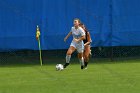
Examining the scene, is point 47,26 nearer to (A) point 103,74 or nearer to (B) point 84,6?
(B) point 84,6

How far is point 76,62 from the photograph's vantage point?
2088cm

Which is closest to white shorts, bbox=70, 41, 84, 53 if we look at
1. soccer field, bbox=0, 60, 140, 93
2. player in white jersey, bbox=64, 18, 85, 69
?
player in white jersey, bbox=64, 18, 85, 69

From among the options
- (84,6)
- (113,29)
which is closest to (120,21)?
(113,29)

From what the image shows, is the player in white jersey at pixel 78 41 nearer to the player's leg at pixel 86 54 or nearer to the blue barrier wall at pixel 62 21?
the player's leg at pixel 86 54

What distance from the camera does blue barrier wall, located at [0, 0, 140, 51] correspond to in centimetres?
1947

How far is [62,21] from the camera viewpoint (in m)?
19.9

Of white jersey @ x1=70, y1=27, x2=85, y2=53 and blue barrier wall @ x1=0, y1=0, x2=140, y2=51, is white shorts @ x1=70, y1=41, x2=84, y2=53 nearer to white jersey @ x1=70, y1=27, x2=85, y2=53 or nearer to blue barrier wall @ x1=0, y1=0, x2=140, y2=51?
white jersey @ x1=70, y1=27, x2=85, y2=53

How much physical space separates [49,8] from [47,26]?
2.48 ft

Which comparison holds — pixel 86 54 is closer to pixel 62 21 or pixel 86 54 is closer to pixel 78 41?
pixel 78 41

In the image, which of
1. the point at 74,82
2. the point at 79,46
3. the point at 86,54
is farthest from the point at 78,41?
the point at 74,82

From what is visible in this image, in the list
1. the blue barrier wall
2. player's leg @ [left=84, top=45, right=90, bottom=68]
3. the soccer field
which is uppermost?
the blue barrier wall

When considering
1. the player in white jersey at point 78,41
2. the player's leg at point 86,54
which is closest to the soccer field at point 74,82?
the player in white jersey at point 78,41

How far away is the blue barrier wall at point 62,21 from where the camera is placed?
19469 mm

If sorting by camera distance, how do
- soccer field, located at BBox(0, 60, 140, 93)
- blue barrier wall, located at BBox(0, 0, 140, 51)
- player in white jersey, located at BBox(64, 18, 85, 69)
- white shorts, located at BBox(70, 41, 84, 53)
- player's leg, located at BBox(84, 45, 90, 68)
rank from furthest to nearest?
blue barrier wall, located at BBox(0, 0, 140, 51)
player's leg, located at BBox(84, 45, 90, 68)
white shorts, located at BBox(70, 41, 84, 53)
player in white jersey, located at BBox(64, 18, 85, 69)
soccer field, located at BBox(0, 60, 140, 93)
